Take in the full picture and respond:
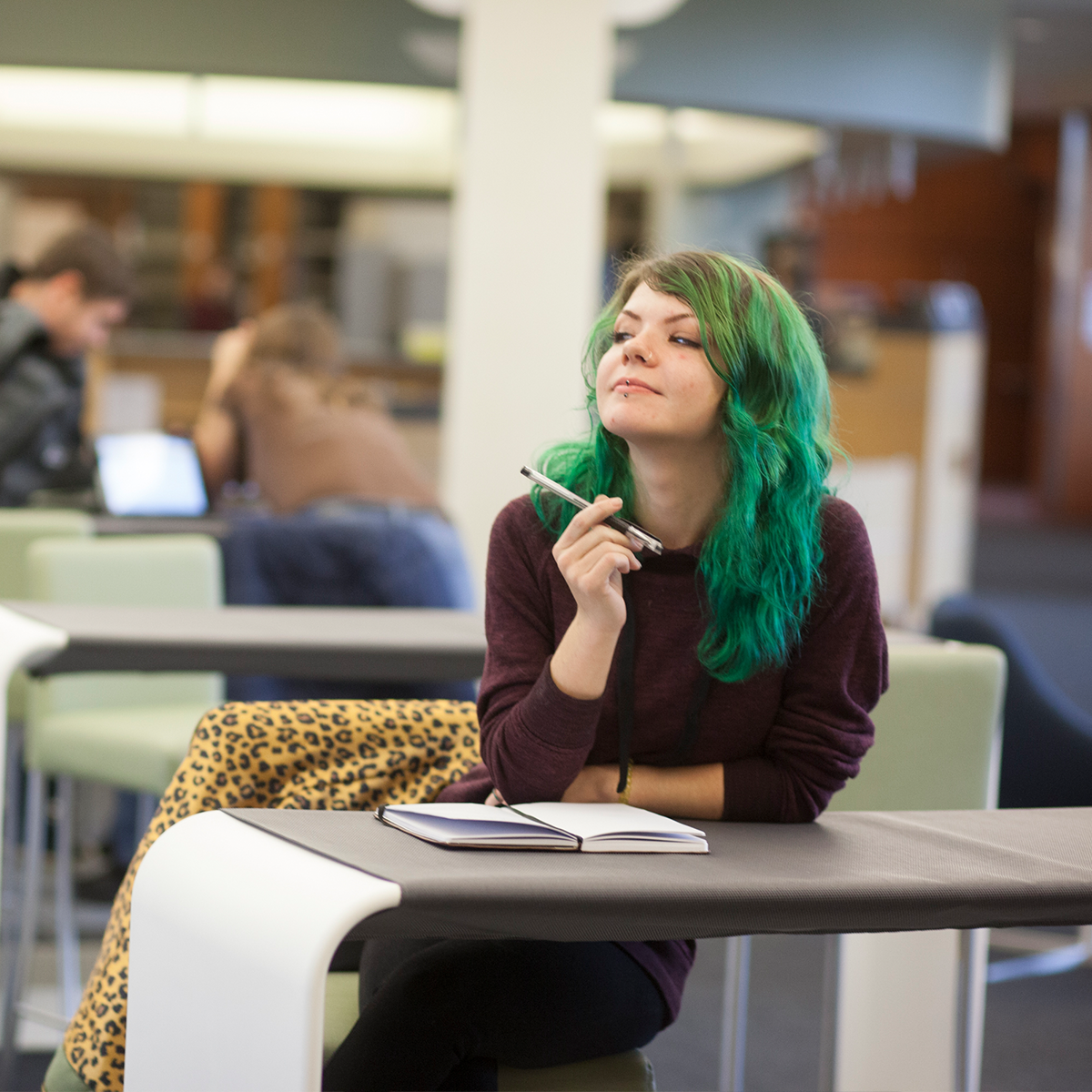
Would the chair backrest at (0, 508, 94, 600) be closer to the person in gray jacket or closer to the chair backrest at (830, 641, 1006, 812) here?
the person in gray jacket

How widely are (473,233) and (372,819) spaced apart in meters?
3.39

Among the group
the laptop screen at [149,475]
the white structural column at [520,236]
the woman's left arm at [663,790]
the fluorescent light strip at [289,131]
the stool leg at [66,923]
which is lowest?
the stool leg at [66,923]

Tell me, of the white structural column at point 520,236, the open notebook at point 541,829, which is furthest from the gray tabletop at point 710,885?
the white structural column at point 520,236

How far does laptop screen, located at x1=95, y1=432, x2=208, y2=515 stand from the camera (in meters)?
4.26

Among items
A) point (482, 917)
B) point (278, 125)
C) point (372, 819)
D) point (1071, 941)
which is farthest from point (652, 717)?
point (278, 125)

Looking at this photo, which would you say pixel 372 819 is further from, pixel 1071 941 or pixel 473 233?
pixel 473 233

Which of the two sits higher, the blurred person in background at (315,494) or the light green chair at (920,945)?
the blurred person in background at (315,494)

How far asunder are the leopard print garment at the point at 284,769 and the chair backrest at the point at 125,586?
1.10 metres

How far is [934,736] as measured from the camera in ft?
6.57

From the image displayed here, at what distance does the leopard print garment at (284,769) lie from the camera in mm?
1608

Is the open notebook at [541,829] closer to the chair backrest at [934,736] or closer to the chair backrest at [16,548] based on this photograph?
the chair backrest at [934,736]

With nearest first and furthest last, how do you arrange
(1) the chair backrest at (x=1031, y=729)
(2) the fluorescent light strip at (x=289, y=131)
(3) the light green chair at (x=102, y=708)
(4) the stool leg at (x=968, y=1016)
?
(4) the stool leg at (x=968, y=1016) → (3) the light green chair at (x=102, y=708) → (1) the chair backrest at (x=1031, y=729) → (2) the fluorescent light strip at (x=289, y=131)

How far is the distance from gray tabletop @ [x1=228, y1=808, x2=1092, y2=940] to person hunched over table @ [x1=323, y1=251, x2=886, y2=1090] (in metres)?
0.16

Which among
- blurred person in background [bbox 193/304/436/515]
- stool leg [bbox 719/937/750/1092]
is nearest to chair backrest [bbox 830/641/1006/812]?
stool leg [bbox 719/937/750/1092]
